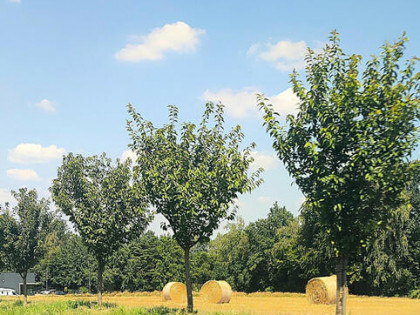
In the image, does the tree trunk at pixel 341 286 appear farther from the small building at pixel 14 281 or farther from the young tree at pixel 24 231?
the small building at pixel 14 281

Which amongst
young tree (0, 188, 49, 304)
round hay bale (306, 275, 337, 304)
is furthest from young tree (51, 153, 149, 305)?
round hay bale (306, 275, 337, 304)

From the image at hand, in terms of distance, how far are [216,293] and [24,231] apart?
1868 centimetres

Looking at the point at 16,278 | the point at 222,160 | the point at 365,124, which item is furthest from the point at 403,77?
the point at 16,278

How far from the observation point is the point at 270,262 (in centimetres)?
6519

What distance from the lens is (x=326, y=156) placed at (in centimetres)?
1511

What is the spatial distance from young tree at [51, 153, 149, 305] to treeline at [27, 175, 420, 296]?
1274 centimetres

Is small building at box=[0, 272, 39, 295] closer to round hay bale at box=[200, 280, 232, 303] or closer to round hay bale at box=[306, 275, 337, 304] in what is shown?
round hay bale at box=[200, 280, 232, 303]

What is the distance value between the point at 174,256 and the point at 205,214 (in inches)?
2281

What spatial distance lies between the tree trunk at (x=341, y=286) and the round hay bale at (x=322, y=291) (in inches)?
981

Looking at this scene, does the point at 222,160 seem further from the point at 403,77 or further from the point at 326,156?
the point at 403,77

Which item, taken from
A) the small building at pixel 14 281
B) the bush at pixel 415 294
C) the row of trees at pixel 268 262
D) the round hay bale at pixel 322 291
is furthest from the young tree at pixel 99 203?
the small building at pixel 14 281

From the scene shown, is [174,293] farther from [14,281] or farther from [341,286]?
[14,281]

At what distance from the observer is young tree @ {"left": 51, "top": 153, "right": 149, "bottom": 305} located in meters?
30.6

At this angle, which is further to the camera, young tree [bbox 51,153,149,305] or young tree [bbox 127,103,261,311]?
young tree [bbox 51,153,149,305]
